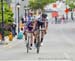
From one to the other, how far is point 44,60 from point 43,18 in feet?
18.2

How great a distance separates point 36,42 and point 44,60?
14.9ft

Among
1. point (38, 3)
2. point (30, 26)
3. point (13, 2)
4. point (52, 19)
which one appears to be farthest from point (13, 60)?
point (38, 3)

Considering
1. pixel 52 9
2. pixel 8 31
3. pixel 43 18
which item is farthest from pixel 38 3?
pixel 43 18

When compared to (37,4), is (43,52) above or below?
below

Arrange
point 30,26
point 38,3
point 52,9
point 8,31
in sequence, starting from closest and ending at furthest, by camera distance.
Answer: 1. point 30,26
2. point 8,31
3. point 52,9
4. point 38,3

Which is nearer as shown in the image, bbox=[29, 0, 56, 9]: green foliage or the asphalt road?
the asphalt road

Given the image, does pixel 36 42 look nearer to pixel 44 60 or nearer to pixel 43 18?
pixel 43 18

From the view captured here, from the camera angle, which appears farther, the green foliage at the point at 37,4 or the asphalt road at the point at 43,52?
the green foliage at the point at 37,4

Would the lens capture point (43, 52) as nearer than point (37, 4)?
Yes

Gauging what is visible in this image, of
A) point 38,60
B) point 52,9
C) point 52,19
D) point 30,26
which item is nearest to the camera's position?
point 38,60

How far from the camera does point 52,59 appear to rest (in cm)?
1773

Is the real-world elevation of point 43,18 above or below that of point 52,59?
above

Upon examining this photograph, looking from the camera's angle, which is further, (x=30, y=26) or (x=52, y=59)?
(x=30, y=26)

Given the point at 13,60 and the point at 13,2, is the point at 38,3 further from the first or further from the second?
the point at 13,60
